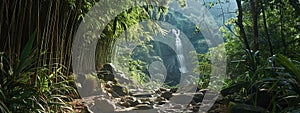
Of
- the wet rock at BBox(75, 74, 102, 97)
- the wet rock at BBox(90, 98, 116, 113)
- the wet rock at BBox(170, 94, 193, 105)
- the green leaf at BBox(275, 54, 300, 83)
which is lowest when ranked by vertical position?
the wet rock at BBox(170, 94, 193, 105)

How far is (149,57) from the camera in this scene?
544cm

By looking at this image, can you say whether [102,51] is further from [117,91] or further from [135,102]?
[135,102]

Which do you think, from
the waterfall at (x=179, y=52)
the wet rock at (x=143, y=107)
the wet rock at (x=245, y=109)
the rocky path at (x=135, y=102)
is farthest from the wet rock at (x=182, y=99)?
the waterfall at (x=179, y=52)

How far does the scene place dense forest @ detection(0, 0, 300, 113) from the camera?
1406mm

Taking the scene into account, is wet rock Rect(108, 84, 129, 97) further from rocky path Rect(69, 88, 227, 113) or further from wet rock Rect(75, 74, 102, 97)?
rocky path Rect(69, 88, 227, 113)

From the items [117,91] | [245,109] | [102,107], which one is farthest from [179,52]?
[245,109]

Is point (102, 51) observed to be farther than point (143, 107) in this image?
Yes

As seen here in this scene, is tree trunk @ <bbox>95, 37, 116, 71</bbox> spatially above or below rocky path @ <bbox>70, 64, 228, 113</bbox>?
above

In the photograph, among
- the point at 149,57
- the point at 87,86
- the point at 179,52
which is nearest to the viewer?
the point at 87,86

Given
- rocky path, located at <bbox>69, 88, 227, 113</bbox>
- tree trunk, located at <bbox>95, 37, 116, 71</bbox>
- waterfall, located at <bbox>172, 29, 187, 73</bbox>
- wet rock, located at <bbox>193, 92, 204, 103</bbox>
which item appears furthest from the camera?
waterfall, located at <bbox>172, 29, 187, 73</bbox>

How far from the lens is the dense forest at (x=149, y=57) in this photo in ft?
4.61

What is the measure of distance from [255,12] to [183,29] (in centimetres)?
190

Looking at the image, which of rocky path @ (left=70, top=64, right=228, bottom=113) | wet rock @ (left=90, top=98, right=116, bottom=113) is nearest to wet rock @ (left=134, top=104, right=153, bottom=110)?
rocky path @ (left=70, top=64, right=228, bottom=113)

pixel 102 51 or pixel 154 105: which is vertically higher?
pixel 102 51
